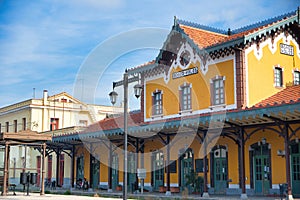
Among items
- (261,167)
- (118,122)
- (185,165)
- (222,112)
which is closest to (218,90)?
(222,112)

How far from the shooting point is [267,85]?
19656mm

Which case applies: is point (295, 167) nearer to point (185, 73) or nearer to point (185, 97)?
point (185, 97)

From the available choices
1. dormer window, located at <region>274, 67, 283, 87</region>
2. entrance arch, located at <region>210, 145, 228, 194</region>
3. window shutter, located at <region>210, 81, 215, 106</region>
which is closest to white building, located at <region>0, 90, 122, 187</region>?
entrance arch, located at <region>210, 145, 228, 194</region>

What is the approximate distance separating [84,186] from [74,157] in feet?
9.90

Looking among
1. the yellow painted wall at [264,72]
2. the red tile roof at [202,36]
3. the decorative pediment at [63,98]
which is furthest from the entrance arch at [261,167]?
the decorative pediment at [63,98]

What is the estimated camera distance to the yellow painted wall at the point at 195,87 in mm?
19578

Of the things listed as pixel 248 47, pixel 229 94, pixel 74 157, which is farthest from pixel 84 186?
pixel 248 47

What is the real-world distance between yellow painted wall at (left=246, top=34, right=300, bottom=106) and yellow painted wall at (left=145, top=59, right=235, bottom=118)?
0.77 meters

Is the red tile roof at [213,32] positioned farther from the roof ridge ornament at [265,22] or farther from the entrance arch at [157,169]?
the entrance arch at [157,169]

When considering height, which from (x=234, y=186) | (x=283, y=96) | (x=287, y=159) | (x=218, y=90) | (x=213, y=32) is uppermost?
(x=213, y=32)

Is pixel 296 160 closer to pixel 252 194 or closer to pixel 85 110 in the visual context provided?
pixel 252 194

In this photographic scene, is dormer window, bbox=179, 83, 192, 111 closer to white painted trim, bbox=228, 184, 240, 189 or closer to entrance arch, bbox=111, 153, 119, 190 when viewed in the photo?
white painted trim, bbox=228, 184, 240, 189

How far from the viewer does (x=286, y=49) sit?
20.4 metres

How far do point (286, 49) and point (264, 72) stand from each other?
68.1 inches
